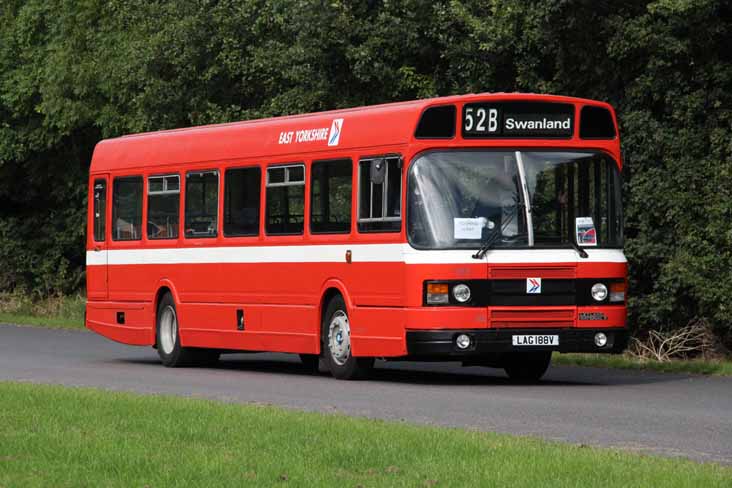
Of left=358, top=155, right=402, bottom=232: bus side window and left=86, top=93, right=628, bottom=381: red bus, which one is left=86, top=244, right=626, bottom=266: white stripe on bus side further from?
left=358, top=155, right=402, bottom=232: bus side window

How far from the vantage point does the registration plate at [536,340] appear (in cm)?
1928

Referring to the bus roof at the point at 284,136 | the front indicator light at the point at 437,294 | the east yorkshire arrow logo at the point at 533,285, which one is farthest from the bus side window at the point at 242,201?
the east yorkshire arrow logo at the point at 533,285

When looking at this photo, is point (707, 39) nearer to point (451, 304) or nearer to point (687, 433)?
point (451, 304)

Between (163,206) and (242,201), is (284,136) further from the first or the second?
(163,206)

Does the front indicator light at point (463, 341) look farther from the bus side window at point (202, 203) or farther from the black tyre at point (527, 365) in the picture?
the bus side window at point (202, 203)

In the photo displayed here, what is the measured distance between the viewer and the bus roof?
1984 centimetres

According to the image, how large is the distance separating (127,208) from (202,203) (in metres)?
2.37

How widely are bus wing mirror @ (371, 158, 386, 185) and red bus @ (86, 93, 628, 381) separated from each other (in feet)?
0.08

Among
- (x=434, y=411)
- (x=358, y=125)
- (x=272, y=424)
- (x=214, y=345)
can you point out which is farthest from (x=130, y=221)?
(x=272, y=424)

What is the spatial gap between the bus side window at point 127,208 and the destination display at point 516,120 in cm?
702

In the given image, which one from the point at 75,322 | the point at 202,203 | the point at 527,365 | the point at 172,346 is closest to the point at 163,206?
the point at 202,203

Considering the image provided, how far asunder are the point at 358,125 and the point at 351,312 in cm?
208

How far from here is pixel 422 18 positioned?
98.2ft

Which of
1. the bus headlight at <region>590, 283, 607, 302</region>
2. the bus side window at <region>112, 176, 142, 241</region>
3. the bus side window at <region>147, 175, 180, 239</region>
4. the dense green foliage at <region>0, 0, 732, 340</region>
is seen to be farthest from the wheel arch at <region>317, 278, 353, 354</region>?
the dense green foliage at <region>0, 0, 732, 340</region>
